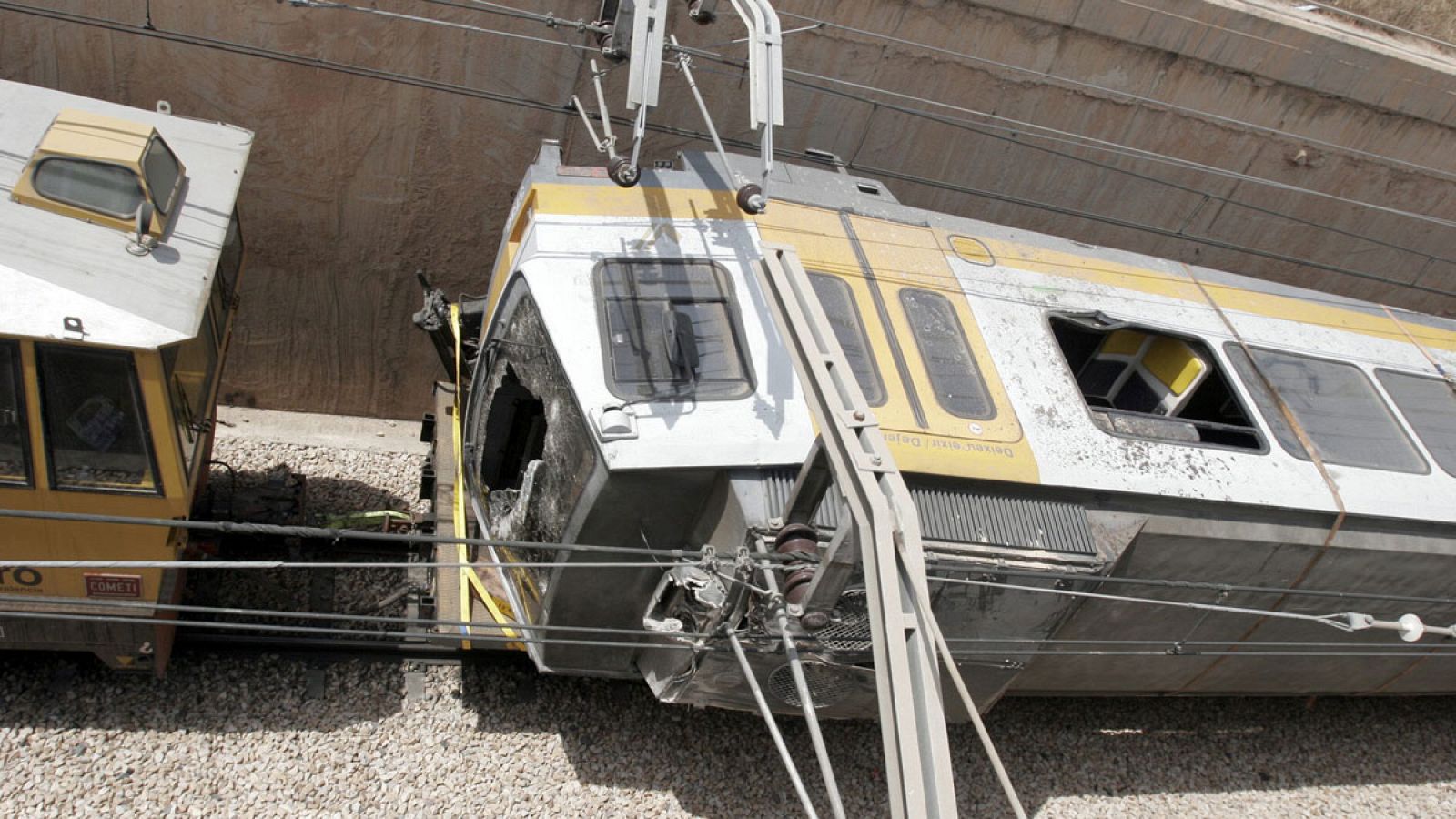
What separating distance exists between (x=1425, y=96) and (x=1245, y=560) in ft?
23.1

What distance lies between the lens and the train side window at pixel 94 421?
5.30 metres

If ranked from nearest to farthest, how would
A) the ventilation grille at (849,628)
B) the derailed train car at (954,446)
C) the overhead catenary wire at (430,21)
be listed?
the ventilation grille at (849,628) → the derailed train car at (954,446) → the overhead catenary wire at (430,21)

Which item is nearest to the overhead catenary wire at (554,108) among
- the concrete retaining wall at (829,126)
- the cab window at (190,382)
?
the concrete retaining wall at (829,126)

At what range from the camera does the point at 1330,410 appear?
7.23m

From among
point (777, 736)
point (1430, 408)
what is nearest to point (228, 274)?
point (777, 736)

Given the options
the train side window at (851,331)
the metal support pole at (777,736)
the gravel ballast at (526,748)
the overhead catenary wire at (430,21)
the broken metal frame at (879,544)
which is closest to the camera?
the broken metal frame at (879,544)

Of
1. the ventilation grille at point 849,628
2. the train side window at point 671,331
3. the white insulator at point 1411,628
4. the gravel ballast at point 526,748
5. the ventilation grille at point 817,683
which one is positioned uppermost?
the white insulator at point 1411,628

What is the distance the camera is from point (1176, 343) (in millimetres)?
7543

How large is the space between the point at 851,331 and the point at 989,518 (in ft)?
4.31

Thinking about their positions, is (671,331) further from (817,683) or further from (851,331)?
(817,683)

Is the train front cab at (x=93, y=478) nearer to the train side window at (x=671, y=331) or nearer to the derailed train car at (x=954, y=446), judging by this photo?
the derailed train car at (x=954, y=446)

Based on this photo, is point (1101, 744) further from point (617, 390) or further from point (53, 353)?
point (53, 353)

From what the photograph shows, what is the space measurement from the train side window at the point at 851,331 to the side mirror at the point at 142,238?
11.6ft

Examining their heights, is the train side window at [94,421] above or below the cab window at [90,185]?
below
